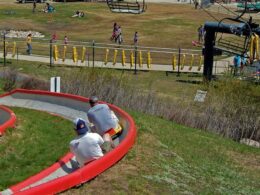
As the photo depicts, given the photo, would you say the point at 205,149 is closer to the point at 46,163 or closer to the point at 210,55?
the point at 46,163

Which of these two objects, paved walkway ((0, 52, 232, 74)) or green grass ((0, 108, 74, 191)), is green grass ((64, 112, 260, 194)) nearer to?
green grass ((0, 108, 74, 191))

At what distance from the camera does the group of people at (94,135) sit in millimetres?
10352

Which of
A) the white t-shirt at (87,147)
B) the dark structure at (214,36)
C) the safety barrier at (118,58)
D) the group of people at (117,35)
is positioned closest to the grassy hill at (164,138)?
the white t-shirt at (87,147)

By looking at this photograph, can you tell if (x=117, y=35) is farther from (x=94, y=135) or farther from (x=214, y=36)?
(x=94, y=135)

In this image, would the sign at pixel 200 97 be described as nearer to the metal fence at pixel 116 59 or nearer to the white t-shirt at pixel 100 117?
the white t-shirt at pixel 100 117

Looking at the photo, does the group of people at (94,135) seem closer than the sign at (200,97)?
Yes

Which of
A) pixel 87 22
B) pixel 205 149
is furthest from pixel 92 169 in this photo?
pixel 87 22

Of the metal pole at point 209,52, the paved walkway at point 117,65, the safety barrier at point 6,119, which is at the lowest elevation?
the safety barrier at point 6,119

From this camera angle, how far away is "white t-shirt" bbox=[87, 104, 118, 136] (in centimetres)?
1223

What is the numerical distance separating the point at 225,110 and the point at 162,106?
2.27 m

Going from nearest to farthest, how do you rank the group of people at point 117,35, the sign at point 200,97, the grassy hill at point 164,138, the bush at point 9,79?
the grassy hill at point 164,138
the sign at point 200,97
the bush at point 9,79
the group of people at point 117,35

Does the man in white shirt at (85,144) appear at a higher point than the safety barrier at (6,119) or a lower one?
higher

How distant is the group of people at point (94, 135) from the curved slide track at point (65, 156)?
0.77ft

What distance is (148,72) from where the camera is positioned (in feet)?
109
